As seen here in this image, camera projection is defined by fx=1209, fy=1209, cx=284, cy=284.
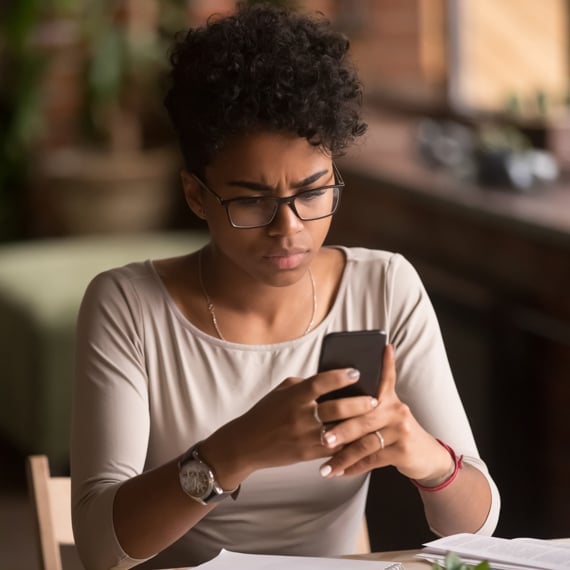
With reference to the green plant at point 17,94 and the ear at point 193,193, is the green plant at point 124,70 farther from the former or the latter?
the ear at point 193,193

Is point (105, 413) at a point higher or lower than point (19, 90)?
lower

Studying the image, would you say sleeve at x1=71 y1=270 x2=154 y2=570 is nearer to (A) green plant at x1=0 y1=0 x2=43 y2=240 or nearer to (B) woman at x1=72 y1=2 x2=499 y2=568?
(B) woman at x1=72 y1=2 x2=499 y2=568

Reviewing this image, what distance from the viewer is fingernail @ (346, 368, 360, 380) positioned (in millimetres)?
1291

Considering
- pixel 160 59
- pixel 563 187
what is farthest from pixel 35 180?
pixel 563 187

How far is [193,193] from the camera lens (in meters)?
1.59

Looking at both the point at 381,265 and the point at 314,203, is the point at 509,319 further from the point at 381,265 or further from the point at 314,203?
the point at 314,203

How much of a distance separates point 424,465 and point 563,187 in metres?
2.08

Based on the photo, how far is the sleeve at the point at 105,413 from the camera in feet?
4.83

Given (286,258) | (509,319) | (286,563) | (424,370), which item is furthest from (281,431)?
(509,319)

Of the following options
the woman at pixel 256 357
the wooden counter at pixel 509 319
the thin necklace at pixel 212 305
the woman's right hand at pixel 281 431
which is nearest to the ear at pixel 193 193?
the woman at pixel 256 357

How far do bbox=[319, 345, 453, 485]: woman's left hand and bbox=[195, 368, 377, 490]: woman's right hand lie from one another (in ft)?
0.05

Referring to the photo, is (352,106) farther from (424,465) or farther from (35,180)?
(35,180)

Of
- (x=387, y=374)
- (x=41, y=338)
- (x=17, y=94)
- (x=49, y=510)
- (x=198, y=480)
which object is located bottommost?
(x=41, y=338)

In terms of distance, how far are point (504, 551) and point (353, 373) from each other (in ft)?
0.91
